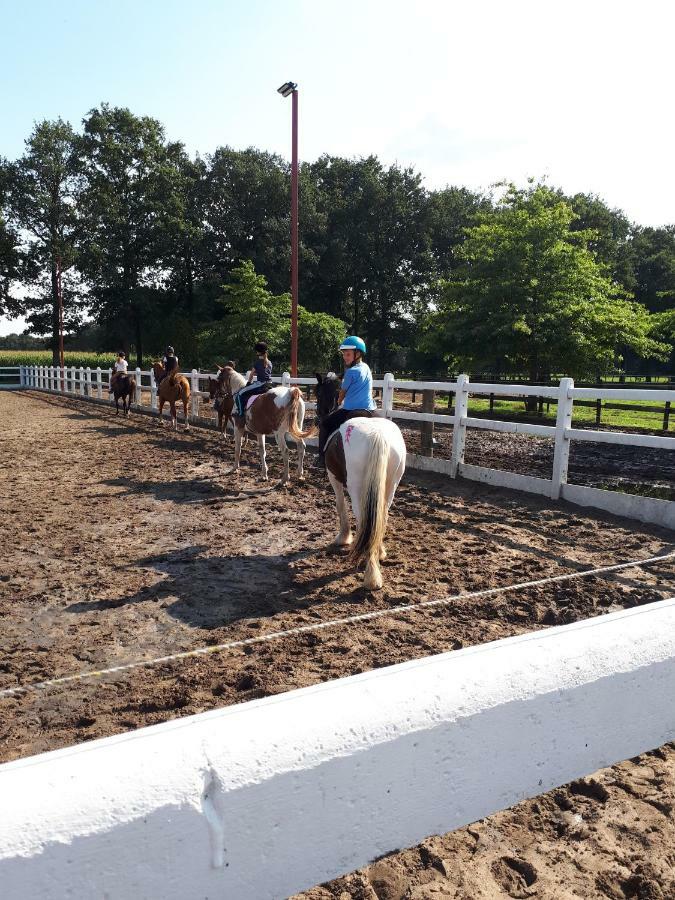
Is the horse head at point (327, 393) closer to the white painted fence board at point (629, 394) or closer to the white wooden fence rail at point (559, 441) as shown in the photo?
the white wooden fence rail at point (559, 441)

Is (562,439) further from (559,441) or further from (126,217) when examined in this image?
(126,217)

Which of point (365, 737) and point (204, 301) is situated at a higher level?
point (204, 301)

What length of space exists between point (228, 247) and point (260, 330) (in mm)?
17761

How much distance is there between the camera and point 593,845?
234 centimetres

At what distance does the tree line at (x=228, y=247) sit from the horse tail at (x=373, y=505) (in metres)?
36.5

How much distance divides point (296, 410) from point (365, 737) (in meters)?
8.42

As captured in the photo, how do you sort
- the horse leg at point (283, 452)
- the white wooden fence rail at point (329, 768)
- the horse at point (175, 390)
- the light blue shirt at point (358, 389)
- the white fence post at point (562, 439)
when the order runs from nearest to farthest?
1. the white wooden fence rail at point (329, 768)
2. the light blue shirt at point (358, 389)
3. the white fence post at point (562, 439)
4. the horse leg at point (283, 452)
5. the horse at point (175, 390)

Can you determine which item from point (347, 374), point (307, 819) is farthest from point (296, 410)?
point (307, 819)

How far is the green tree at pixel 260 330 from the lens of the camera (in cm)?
4334

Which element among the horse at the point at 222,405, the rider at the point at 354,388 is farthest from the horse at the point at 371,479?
the horse at the point at 222,405

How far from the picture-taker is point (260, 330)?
43.2m

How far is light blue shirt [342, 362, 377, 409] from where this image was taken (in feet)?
21.0

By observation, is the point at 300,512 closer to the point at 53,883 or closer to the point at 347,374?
the point at 347,374

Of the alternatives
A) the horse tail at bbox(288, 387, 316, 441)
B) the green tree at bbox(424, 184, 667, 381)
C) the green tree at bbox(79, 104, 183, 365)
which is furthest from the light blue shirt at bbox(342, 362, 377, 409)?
the green tree at bbox(79, 104, 183, 365)
